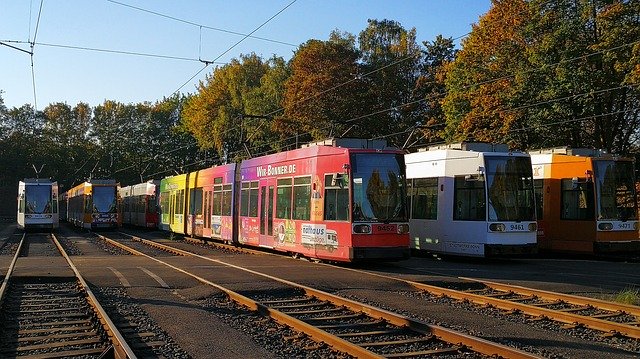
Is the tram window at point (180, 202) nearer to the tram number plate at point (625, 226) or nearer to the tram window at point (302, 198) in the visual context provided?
the tram window at point (302, 198)

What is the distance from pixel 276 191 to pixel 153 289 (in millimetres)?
8387

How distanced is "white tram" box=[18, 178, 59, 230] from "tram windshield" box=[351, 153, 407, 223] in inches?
1160

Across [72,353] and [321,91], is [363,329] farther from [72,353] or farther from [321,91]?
[321,91]

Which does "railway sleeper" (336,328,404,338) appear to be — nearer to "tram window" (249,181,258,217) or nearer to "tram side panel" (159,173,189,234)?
"tram window" (249,181,258,217)

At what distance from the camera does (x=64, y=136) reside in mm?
93438

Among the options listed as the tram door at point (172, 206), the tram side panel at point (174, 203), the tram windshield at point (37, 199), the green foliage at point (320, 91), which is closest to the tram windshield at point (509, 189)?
the tram side panel at point (174, 203)

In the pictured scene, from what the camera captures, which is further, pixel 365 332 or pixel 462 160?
pixel 462 160

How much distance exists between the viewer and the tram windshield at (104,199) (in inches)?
1750

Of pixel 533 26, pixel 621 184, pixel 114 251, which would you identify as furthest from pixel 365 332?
pixel 533 26

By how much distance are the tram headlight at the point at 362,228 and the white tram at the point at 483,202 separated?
403 cm

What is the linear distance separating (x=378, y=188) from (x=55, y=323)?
939 centimetres

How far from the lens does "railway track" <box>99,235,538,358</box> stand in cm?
792

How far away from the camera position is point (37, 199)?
4112cm

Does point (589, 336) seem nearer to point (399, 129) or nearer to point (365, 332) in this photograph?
point (365, 332)
